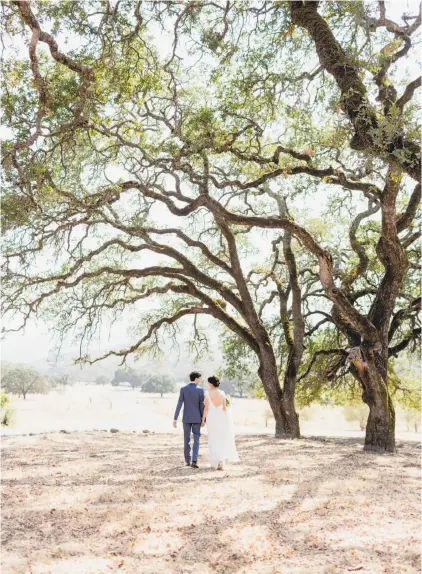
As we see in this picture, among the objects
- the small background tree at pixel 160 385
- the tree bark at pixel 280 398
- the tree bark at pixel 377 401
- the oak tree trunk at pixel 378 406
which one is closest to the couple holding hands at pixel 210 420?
the tree bark at pixel 377 401

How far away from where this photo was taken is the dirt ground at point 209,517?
4340mm

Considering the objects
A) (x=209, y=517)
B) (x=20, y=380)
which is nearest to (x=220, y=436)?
(x=209, y=517)

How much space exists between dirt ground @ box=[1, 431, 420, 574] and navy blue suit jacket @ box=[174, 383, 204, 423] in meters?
0.93

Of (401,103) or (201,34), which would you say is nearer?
(401,103)

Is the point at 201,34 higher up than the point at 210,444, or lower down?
higher up

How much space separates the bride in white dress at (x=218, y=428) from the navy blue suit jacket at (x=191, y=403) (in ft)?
Answer: 0.39

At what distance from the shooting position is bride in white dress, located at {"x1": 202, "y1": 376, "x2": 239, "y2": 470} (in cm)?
906

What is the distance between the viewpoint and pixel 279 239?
661 inches

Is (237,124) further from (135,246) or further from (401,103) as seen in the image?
(135,246)

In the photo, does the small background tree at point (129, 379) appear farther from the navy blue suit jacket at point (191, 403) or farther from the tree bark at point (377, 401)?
the navy blue suit jacket at point (191, 403)

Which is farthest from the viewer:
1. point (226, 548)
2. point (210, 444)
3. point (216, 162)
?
point (216, 162)

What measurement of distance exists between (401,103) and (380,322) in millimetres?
5712

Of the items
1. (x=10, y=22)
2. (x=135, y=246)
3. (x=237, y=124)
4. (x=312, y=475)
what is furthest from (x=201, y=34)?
(x=312, y=475)

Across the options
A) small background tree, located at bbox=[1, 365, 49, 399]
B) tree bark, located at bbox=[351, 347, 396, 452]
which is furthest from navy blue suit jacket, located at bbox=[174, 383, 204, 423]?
small background tree, located at bbox=[1, 365, 49, 399]
